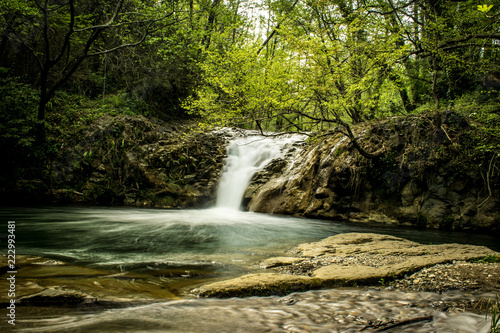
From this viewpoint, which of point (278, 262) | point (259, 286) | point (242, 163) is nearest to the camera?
point (259, 286)

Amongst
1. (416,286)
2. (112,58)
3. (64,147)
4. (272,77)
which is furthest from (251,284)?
(112,58)

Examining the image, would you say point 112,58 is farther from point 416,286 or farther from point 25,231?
point 416,286

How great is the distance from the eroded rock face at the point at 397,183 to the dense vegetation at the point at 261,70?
1.80 feet

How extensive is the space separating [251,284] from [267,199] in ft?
26.3

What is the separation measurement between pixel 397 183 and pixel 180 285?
869cm

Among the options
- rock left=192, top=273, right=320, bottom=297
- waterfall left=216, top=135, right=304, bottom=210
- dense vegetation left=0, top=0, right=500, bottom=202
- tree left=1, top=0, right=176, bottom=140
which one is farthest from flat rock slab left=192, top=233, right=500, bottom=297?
tree left=1, top=0, right=176, bottom=140

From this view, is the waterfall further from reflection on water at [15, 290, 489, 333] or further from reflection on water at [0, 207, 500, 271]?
reflection on water at [15, 290, 489, 333]

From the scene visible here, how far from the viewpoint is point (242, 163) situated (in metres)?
13.4

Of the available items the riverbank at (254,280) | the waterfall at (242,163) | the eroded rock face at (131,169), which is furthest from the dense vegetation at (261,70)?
the riverbank at (254,280)

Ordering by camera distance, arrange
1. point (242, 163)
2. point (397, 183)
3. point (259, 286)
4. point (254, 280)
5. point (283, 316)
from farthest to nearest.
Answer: point (242, 163)
point (397, 183)
point (254, 280)
point (259, 286)
point (283, 316)

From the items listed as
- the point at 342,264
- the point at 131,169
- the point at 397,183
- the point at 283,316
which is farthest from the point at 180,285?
the point at 131,169

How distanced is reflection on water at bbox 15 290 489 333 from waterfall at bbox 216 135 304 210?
9.03 meters

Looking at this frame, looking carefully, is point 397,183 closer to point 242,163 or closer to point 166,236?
point 242,163

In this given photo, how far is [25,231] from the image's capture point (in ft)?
20.1
